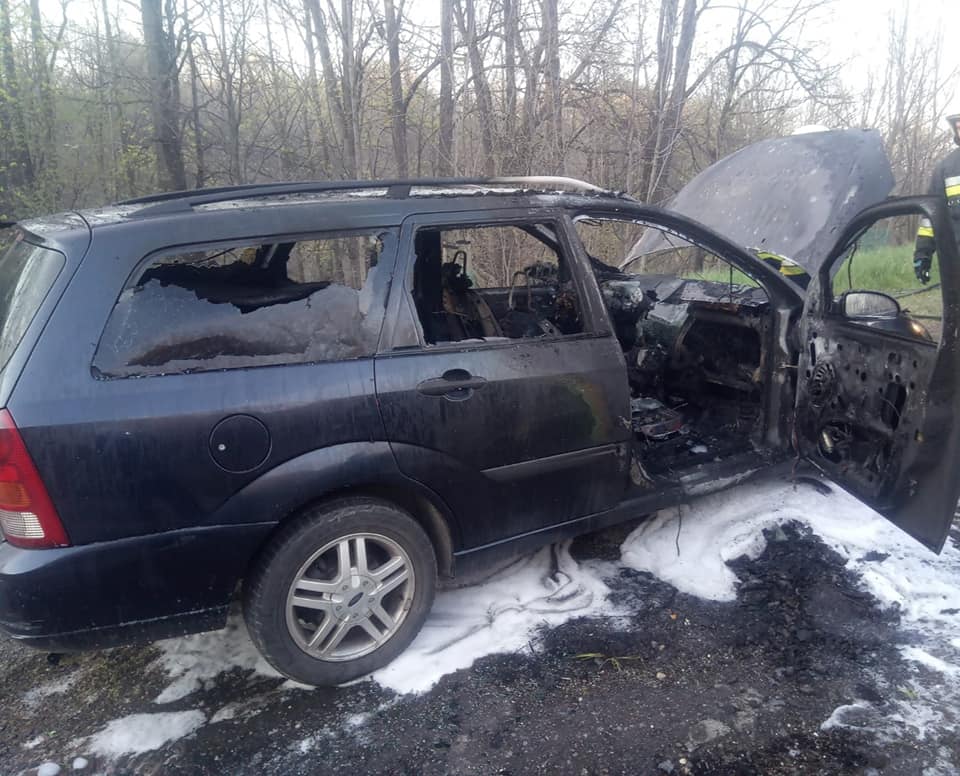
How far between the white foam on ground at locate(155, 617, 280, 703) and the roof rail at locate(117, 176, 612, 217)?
1.81 meters

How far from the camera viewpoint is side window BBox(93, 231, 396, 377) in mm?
2334

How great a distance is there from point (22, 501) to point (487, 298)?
2.56 metres

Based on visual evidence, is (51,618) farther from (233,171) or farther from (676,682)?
(233,171)

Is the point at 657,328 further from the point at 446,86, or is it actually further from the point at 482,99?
the point at 446,86

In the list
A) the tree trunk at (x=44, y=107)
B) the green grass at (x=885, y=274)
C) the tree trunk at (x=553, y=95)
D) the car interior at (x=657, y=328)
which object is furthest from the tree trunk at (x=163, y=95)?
the green grass at (x=885, y=274)

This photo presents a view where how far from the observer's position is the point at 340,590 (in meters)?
2.66

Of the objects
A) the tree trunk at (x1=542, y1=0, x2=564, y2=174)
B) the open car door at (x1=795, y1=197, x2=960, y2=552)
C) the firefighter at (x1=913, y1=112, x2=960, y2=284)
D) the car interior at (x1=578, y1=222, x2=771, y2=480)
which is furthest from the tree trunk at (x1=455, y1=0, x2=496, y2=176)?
the open car door at (x1=795, y1=197, x2=960, y2=552)

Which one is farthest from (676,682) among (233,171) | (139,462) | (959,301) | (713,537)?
(233,171)

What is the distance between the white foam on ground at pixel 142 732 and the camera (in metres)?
2.45

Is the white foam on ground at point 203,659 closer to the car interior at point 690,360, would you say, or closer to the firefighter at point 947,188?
the car interior at point 690,360

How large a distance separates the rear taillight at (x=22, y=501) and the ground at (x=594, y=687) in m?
0.83

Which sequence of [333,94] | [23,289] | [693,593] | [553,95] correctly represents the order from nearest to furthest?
1. [23,289]
2. [693,593]
3. [553,95]
4. [333,94]

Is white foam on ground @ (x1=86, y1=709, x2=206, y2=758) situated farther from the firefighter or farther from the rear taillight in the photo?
the firefighter

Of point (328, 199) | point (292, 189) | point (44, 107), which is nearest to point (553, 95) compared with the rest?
point (292, 189)
